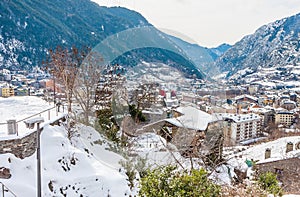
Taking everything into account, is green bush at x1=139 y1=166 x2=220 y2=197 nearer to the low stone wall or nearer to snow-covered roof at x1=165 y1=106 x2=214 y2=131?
snow-covered roof at x1=165 y1=106 x2=214 y2=131

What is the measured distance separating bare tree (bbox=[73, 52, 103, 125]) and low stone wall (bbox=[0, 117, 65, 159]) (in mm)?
1831

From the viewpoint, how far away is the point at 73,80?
19.0 ft

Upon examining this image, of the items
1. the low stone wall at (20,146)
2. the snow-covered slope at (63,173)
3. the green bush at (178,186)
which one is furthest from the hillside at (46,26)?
the green bush at (178,186)

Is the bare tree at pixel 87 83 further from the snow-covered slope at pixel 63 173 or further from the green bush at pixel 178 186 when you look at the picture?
the green bush at pixel 178 186

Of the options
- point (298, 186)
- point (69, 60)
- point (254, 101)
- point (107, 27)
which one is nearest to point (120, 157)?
point (69, 60)

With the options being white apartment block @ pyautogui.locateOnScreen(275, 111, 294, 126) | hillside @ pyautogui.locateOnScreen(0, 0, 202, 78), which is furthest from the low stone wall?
white apartment block @ pyautogui.locateOnScreen(275, 111, 294, 126)

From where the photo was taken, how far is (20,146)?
3568 millimetres

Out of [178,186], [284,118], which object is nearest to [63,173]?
[178,186]

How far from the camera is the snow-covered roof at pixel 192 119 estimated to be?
3.94 metres

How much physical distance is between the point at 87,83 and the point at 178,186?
13.1 feet

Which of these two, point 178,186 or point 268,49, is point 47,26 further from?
point 268,49

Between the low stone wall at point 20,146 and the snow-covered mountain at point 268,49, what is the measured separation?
47.8 metres

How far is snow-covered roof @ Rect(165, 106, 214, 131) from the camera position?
155 inches

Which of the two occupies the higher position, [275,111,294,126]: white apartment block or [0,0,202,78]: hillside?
[0,0,202,78]: hillside
